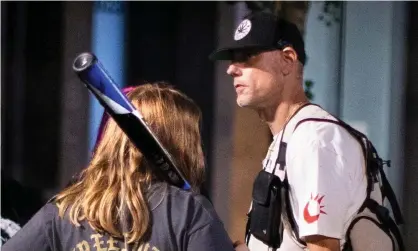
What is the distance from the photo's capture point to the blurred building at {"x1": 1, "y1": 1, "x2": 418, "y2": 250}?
2883 millimetres

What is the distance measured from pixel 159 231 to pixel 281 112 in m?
0.80

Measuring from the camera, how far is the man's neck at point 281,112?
2.42 meters

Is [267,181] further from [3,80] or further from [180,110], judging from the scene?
[3,80]

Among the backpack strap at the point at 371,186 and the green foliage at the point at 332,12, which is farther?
the green foliage at the point at 332,12

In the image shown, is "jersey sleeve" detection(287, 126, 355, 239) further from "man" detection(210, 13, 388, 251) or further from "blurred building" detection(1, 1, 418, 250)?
"blurred building" detection(1, 1, 418, 250)

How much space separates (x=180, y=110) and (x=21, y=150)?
5.14 feet

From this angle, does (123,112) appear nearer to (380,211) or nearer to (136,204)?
(136,204)

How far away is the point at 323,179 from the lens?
2.08 metres

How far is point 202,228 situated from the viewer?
5.86 feet

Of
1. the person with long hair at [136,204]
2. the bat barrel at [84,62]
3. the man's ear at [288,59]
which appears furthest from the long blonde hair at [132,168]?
the man's ear at [288,59]

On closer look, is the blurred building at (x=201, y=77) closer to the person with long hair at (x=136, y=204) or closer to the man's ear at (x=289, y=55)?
the man's ear at (x=289, y=55)

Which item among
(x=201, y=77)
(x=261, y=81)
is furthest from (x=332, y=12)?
(x=261, y=81)

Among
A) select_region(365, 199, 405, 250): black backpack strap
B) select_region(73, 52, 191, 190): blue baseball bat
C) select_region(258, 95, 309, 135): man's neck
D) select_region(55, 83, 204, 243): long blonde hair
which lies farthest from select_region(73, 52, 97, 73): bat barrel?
select_region(365, 199, 405, 250): black backpack strap

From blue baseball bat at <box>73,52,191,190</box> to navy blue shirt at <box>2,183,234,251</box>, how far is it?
0.25ft
